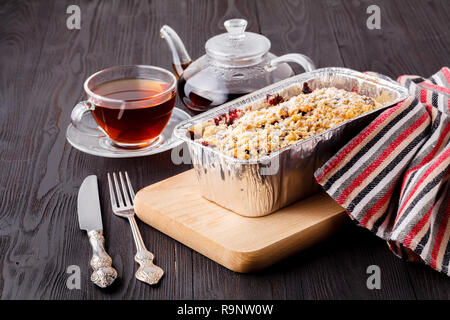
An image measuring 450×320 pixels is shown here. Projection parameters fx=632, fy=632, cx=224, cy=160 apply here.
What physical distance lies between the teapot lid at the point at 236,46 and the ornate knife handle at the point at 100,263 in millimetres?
453

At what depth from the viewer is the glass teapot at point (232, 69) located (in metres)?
1.22

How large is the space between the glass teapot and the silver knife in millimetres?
282

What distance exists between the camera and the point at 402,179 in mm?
974

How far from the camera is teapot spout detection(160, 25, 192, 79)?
1332 millimetres

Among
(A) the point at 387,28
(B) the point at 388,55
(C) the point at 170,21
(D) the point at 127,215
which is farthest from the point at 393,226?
(C) the point at 170,21

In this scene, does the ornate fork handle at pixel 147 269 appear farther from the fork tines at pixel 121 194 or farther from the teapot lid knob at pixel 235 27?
the teapot lid knob at pixel 235 27

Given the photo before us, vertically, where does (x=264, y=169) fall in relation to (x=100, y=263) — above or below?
above

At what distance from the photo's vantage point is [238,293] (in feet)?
2.80

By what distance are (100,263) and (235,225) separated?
0.20m
